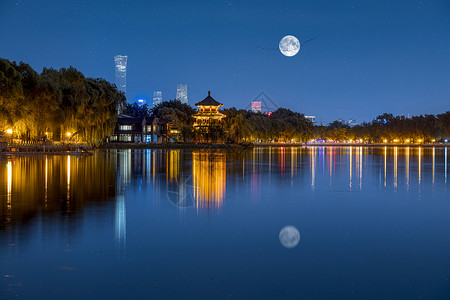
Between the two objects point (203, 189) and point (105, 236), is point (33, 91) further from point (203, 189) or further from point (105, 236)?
point (105, 236)

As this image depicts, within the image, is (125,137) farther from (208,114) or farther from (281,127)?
(281,127)

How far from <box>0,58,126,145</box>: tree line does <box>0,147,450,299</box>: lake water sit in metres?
25.8

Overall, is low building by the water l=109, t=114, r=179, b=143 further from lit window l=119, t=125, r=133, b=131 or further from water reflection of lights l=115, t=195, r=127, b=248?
water reflection of lights l=115, t=195, r=127, b=248

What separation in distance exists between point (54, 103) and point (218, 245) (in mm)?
38483

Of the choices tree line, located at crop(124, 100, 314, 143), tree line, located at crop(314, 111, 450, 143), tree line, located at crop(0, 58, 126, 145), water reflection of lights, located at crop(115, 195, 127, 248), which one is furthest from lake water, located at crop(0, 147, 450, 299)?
tree line, located at crop(314, 111, 450, 143)

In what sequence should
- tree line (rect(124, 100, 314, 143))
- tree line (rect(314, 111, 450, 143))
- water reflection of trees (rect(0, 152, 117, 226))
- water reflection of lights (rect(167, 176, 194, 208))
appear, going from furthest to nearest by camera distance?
1. tree line (rect(314, 111, 450, 143))
2. tree line (rect(124, 100, 314, 143))
3. water reflection of lights (rect(167, 176, 194, 208))
4. water reflection of trees (rect(0, 152, 117, 226))

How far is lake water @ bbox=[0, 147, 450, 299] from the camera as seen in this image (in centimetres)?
652

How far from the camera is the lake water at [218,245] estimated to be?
21.4 feet

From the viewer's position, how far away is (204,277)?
694 cm

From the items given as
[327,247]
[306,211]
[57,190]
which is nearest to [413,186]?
[306,211]

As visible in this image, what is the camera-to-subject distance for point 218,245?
891cm

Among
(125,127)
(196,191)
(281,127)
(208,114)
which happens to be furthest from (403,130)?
(196,191)

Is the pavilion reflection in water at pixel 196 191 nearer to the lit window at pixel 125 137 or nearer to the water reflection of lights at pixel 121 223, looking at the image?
the water reflection of lights at pixel 121 223

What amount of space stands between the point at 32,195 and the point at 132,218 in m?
5.75
